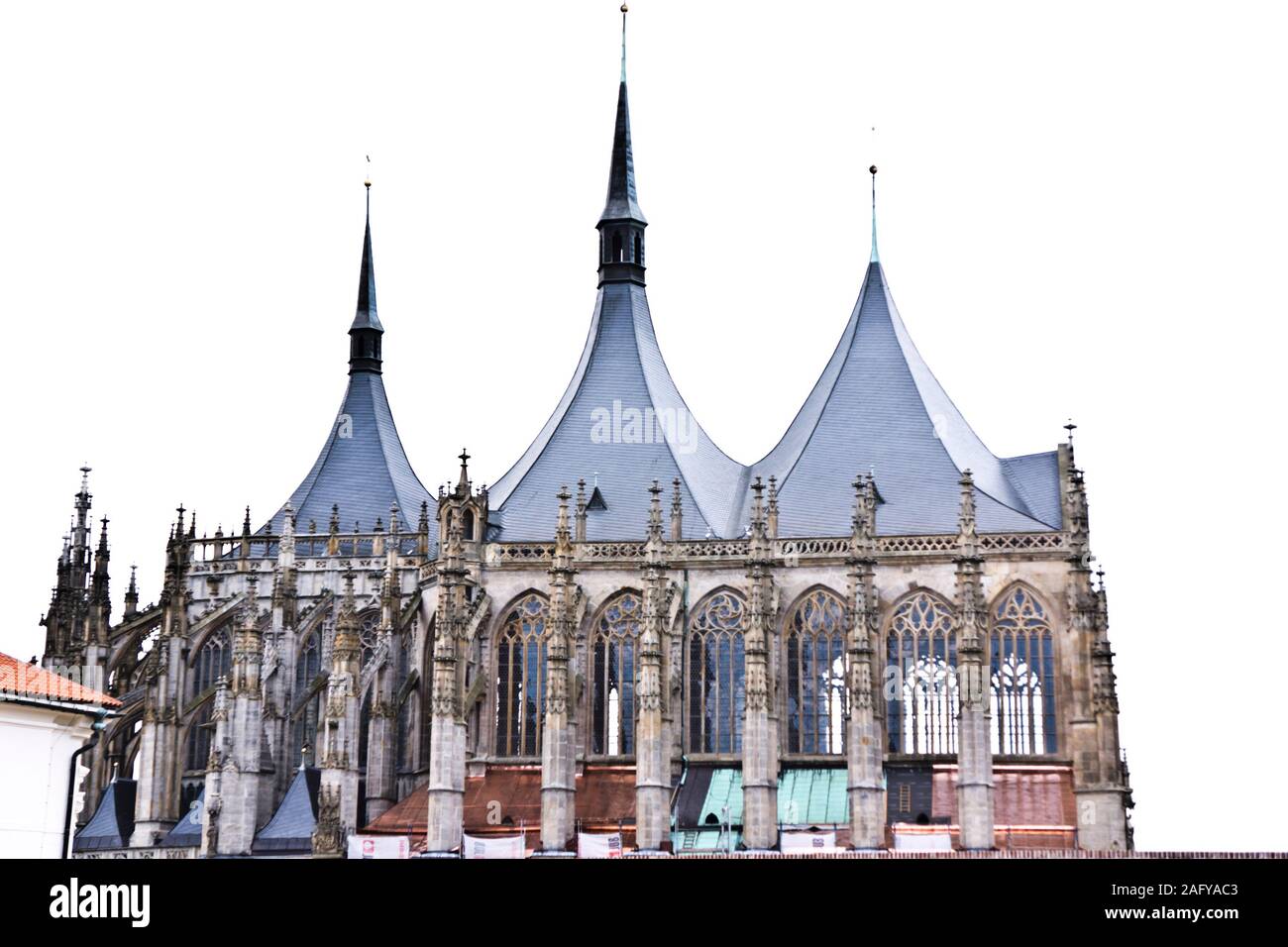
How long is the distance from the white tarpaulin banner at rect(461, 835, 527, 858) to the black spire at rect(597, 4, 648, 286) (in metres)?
24.4

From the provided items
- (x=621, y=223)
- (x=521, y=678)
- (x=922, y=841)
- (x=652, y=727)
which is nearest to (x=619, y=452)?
(x=521, y=678)

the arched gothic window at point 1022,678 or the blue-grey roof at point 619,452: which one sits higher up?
the blue-grey roof at point 619,452

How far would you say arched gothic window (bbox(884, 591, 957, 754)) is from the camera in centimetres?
6200

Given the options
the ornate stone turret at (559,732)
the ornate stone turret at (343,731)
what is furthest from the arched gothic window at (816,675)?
the ornate stone turret at (343,731)

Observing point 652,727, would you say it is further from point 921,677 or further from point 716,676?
point 921,677

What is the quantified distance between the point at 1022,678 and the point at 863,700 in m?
6.21

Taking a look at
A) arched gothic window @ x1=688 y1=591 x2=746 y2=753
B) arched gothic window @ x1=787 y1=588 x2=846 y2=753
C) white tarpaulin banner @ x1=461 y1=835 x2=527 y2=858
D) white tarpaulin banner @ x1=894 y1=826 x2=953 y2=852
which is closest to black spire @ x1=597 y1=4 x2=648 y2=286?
arched gothic window @ x1=688 y1=591 x2=746 y2=753

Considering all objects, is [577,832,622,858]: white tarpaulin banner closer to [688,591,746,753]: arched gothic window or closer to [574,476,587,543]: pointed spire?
[688,591,746,753]: arched gothic window

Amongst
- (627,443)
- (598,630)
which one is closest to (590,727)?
(598,630)

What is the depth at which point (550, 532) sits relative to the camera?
222ft

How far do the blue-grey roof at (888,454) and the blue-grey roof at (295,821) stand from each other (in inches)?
731

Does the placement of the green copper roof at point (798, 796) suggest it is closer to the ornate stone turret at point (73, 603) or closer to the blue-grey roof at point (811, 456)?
the blue-grey roof at point (811, 456)

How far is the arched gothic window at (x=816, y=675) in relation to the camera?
6328 centimetres

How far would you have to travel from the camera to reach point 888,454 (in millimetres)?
66562
